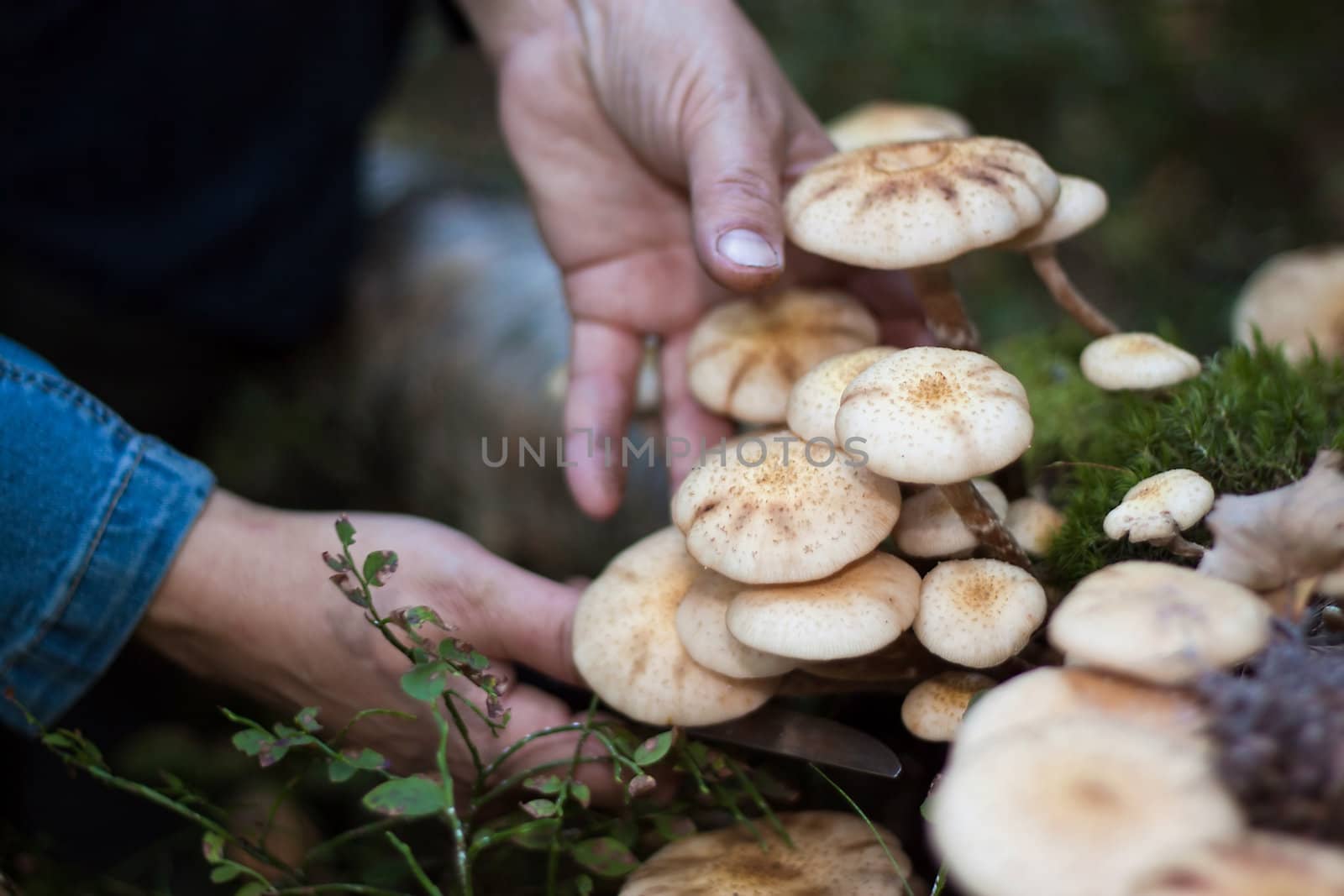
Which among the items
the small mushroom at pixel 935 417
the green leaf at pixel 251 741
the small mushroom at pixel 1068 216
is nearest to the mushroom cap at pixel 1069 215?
the small mushroom at pixel 1068 216

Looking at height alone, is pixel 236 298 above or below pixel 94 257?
below

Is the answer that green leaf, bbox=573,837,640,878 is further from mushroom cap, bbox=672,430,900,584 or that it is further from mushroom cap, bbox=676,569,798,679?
mushroom cap, bbox=672,430,900,584

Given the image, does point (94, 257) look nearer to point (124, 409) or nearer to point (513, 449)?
point (124, 409)

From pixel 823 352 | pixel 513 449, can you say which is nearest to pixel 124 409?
pixel 513 449

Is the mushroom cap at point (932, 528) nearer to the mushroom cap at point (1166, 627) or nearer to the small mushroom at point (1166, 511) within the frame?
the small mushroom at point (1166, 511)

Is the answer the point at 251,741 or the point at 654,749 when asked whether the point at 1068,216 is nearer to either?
the point at 654,749

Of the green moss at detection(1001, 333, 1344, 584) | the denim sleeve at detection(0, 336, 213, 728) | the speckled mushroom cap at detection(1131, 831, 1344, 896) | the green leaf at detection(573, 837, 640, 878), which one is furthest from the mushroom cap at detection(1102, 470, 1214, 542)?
the denim sleeve at detection(0, 336, 213, 728)
